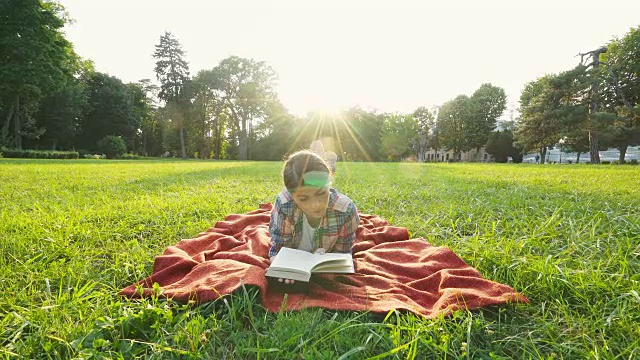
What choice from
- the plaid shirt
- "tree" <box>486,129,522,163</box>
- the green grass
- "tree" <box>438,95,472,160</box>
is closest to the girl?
the plaid shirt

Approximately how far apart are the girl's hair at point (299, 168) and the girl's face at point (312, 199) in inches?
2.4

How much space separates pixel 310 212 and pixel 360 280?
63cm

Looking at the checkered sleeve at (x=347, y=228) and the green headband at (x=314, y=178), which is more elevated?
the green headband at (x=314, y=178)

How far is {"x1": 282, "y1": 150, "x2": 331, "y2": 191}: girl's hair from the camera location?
2326 mm

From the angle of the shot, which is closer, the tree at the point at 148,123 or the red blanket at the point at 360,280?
the red blanket at the point at 360,280

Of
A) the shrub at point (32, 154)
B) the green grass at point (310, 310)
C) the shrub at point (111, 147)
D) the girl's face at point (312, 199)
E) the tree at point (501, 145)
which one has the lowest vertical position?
the green grass at point (310, 310)

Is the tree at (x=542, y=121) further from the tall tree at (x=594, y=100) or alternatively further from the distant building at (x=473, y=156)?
the distant building at (x=473, y=156)

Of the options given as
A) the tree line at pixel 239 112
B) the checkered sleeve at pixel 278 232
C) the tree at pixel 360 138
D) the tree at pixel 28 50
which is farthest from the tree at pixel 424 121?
the checkered sleeve at pixel 278 232

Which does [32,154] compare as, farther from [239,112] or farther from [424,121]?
[424,121]

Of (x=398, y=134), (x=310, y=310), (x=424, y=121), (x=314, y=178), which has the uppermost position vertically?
(x=424, y=121)

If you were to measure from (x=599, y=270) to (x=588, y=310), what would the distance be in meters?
0.52

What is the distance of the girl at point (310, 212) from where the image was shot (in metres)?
2.34

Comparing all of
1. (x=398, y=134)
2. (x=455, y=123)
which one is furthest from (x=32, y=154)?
(x=455, y=123)

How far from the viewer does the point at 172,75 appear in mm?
35500
